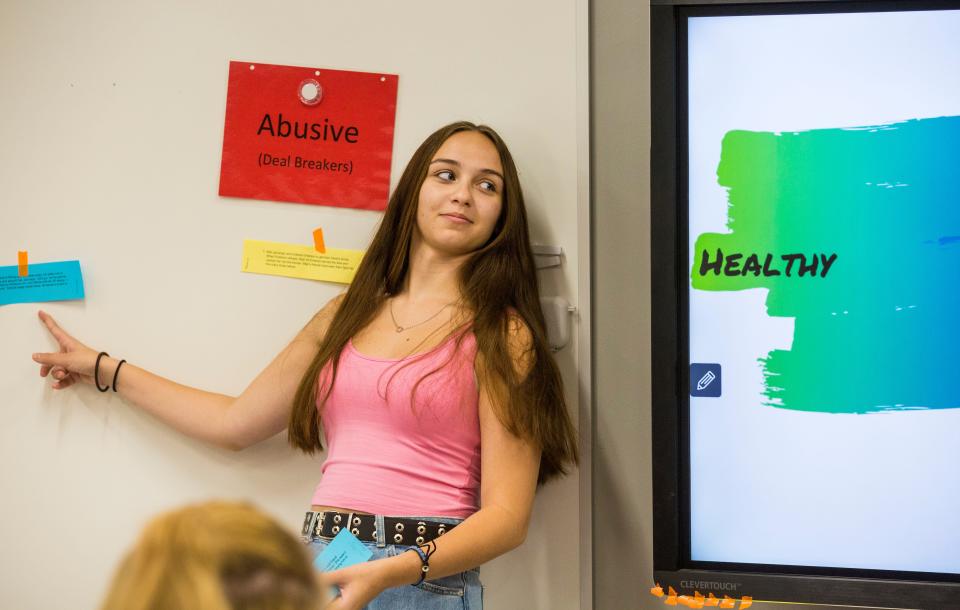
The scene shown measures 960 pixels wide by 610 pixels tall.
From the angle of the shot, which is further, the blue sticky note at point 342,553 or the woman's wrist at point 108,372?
the woman's wrist at point 108,372

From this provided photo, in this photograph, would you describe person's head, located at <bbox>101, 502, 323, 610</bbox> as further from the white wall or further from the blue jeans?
the white wall

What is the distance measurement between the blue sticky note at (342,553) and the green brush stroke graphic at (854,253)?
74 centimetres

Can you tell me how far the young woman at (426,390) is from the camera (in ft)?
4.44

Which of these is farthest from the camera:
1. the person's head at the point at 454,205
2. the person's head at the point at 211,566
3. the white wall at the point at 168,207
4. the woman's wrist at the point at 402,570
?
the white wall at the point at 168,207

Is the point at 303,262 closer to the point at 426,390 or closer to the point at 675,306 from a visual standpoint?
the point at 426,390

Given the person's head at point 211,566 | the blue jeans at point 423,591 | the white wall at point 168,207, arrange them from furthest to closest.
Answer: the white wall at point 168,207, the blue jeans at point 423,591, the person's head at point 211,566

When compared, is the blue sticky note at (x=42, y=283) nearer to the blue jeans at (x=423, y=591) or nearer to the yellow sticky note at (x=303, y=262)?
the yellow sticky note at (x=303, y=262)

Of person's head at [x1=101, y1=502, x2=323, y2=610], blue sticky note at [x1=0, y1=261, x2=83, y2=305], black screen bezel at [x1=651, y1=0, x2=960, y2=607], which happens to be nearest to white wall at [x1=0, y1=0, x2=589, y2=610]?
blue sticky note at [x1=0, y1=261, x2=83, y2=305]

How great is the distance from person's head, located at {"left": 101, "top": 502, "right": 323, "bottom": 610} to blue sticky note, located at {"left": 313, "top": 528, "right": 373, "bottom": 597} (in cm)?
81

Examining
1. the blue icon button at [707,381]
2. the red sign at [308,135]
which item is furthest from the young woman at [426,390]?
the blue icon button at [707,381]

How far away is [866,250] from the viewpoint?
1548 millimetres

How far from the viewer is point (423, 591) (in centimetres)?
135

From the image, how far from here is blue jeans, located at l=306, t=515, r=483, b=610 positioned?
133 centimetres

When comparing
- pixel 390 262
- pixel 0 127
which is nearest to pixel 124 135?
pixel 0 127
